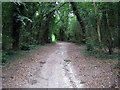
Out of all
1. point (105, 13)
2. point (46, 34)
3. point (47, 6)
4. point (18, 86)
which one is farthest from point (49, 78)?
point (46, 34)

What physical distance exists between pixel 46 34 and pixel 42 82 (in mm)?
15264

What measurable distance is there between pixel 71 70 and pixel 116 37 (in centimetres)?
500

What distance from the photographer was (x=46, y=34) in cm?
1961

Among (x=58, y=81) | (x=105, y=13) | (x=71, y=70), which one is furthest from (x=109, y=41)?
(x=58, y=81)

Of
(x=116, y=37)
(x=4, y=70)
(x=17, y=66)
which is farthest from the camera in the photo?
(x=116, y=37)

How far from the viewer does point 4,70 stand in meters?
6.14

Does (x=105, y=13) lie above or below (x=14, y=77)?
above

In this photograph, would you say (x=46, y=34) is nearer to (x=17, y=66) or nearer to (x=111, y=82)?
(x=17, y=66)

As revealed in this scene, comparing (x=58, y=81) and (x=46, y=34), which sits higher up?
(x=46, y=34)

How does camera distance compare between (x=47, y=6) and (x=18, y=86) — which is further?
(x=47, y=6)

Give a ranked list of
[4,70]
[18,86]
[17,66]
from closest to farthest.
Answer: [18,86] → [4,70] → [17,66]

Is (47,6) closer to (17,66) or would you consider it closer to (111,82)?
(17,66)

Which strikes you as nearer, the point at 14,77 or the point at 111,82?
the point at 111,82

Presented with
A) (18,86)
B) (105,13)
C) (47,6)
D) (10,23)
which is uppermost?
(47,6)
